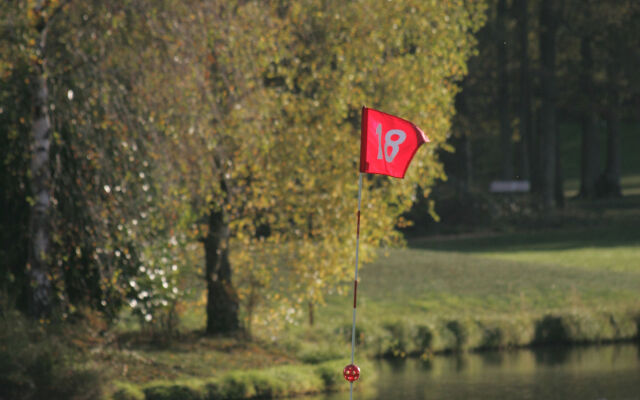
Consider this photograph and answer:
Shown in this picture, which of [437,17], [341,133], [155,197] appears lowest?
[155,197]

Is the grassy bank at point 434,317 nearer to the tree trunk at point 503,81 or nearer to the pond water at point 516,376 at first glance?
the pond water at point 516,376

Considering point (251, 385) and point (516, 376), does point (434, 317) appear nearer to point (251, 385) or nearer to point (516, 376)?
point (516, 376)

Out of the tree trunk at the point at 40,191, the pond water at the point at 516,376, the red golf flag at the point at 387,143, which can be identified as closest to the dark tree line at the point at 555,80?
the pond water at the point at 516,376

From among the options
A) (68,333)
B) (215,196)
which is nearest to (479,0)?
(215,196)

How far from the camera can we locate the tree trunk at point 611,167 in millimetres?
52531

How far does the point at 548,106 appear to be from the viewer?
4547cm

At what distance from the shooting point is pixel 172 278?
55.7 ft

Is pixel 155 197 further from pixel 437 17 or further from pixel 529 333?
pixel 529 333

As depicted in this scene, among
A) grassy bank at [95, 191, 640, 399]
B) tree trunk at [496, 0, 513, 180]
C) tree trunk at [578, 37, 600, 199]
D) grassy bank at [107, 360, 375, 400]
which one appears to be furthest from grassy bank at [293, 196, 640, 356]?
tree trunk at [496, 0, 513, 180]

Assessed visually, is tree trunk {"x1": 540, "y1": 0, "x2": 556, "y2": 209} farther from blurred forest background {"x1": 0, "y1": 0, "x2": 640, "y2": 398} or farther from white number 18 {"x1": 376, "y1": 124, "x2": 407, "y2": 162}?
white number 18 {"x1": 376, "y1": 124, "x2": 407, "y2": 162}

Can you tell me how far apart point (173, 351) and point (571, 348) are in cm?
992

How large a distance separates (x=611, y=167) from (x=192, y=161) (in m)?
42.4

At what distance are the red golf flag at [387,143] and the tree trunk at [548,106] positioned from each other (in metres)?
33.8

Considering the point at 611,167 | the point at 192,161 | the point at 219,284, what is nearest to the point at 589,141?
the point at 611,167
